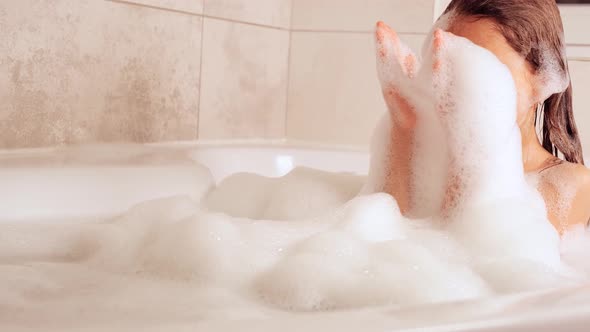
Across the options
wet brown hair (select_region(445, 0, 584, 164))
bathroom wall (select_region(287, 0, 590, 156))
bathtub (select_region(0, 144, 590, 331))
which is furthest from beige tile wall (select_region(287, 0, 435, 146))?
wet brown hair (select_region(445, 0, 584, 164))

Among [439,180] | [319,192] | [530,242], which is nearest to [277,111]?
[319,192]

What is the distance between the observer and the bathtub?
619 mm

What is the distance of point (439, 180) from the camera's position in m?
1.33

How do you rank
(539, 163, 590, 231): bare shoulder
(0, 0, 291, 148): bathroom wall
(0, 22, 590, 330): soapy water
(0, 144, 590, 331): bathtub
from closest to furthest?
(0, 144, 590, 331): bathtub
(0, 22, 590, 330): soapy water
(539, 163, 590, 231): bare shoulder
(0, 0, 291, 148): bathroom wall

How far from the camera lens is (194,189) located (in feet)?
5.08

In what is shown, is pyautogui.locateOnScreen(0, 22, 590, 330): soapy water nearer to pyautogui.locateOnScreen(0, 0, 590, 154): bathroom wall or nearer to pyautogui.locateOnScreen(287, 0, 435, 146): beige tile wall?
pyautogui.locateOnScreen(0, 0, 590, 154): bathroom wall

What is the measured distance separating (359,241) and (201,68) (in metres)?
1.01

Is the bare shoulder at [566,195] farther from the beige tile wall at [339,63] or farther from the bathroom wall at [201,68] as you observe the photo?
the beige tile wall at [339,63]

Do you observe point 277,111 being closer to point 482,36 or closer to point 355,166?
point 355,166

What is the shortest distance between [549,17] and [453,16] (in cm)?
16

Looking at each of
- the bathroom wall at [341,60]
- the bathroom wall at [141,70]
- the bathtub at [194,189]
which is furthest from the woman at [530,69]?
the bathroom wall at [341,60]

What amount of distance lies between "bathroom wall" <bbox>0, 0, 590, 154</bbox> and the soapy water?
0.37m

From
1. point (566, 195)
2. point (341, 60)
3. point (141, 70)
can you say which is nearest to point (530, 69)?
point (566, 195)

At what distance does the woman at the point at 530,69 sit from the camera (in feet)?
4.49
